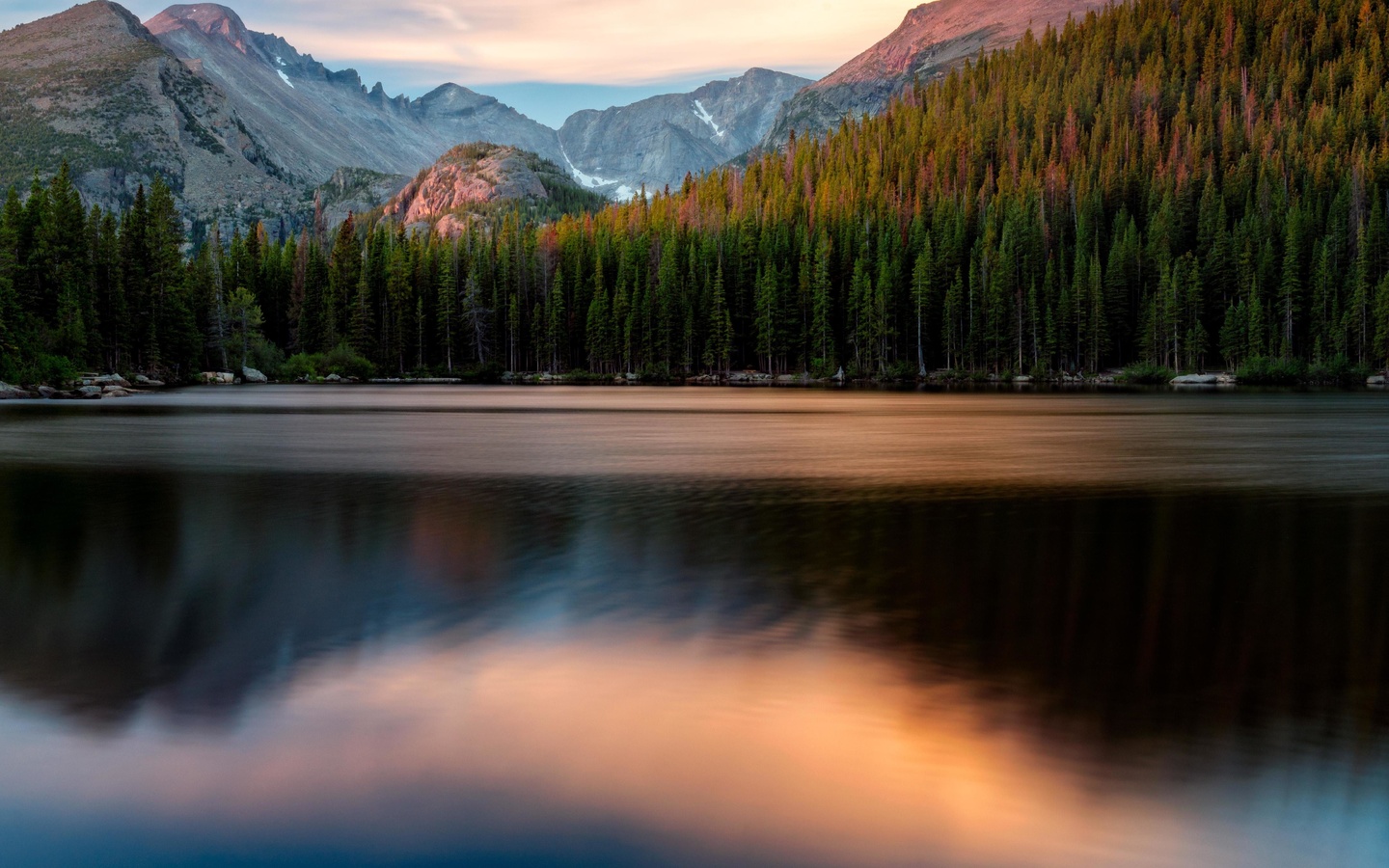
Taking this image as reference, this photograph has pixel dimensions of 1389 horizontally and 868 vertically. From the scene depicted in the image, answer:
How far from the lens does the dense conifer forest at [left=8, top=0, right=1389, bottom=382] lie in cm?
9769

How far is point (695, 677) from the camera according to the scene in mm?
8766

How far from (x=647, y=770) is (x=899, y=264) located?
120316 millimetres

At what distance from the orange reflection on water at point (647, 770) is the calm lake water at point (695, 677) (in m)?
0.03

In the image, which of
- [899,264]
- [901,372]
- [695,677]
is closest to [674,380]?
[901,372]

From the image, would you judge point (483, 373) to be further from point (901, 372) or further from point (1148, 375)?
point (1148, 375)

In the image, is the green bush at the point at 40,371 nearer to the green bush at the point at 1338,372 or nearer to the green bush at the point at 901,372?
the green bush at the point at 901,372

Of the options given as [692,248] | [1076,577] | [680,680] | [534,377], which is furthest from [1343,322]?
[680,680]

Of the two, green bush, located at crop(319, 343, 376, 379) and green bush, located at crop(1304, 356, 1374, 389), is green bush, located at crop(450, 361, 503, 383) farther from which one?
green bush, located at crop(1304, 356, 1374, 389)

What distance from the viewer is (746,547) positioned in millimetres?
15227

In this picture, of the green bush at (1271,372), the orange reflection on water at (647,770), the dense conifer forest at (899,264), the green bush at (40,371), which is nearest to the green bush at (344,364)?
the dense conifer forest at (899,264)

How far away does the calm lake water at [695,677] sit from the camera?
590 cm

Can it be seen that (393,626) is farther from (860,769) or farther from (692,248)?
(692,248)

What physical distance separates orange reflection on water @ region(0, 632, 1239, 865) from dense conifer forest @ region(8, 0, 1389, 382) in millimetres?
80333

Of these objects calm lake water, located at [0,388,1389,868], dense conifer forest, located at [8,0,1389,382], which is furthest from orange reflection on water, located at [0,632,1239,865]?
dense conifer forest, located at [8,0,1389,382]
